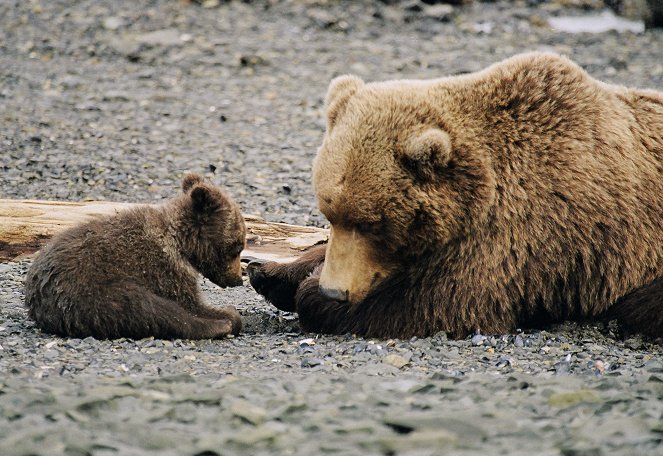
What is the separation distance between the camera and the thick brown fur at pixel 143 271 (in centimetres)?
550

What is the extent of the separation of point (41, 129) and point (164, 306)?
6.38m

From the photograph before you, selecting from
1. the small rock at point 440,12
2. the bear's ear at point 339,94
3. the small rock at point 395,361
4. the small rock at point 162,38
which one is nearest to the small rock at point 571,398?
the small rock at point 395,361

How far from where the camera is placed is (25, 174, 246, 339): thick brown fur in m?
5.50

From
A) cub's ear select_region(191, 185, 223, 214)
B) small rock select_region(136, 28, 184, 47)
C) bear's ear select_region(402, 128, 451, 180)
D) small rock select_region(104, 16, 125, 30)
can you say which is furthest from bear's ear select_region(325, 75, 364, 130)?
small rock select_region(104, 16, 125, 30)

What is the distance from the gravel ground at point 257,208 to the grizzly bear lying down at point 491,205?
24 centimetres

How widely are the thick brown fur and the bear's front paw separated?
0.29m

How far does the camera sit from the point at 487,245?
5.52 m

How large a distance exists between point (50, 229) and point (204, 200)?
5.77 feet

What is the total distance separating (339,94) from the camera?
580 cm

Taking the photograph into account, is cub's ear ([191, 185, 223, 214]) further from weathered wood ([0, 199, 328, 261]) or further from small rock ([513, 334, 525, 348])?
small rock ([513, 334, 525, 348])

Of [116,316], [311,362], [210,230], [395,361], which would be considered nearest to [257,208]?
[210,230]

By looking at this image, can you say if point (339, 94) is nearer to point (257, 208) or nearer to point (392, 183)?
point (392, 183)

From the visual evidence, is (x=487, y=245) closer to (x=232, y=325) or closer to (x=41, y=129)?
(x=232, y=325)

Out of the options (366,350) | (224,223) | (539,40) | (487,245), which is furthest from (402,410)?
(539,40)
